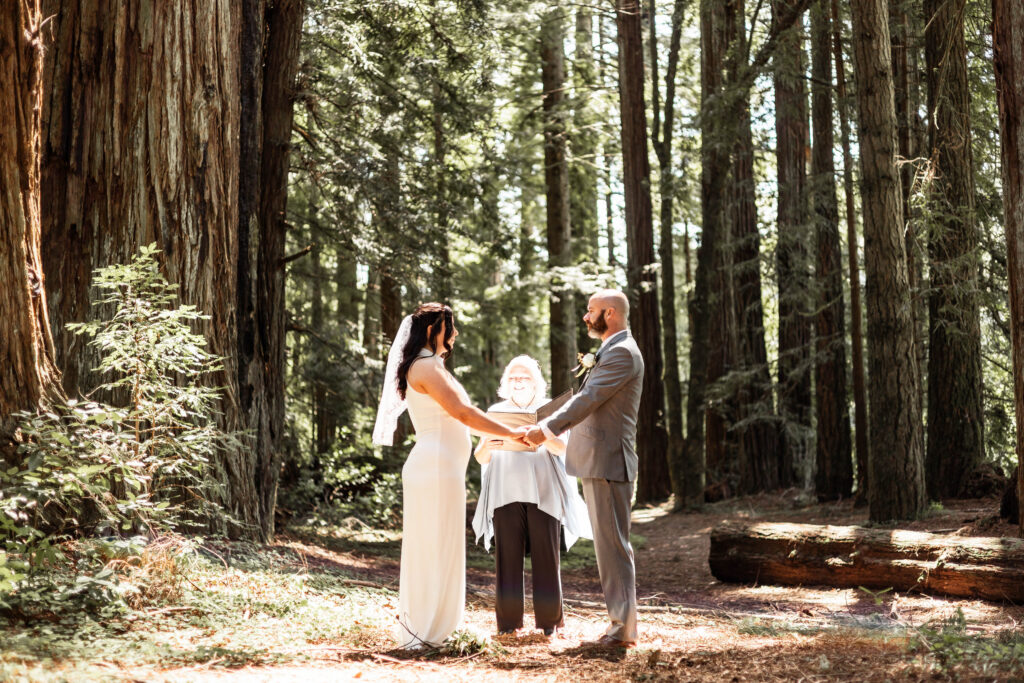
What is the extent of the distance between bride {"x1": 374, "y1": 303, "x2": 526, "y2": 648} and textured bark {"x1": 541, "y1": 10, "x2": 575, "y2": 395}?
11500 millimetres

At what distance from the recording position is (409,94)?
16.2 m

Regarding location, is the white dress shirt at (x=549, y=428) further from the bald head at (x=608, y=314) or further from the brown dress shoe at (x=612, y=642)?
the brown dress shoe at (x=612, y=642)

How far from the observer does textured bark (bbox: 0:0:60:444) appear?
6.24 m

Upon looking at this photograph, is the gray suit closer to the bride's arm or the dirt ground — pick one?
the dirt ground

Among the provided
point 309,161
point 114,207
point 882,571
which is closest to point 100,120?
point 114,207

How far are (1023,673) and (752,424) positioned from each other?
46.9 ft

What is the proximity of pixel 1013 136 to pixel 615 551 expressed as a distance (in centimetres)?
371

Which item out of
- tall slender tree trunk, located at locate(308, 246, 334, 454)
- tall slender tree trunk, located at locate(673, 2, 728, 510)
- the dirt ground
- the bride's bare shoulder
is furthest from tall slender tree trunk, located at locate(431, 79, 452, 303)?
the bride's bare shoulder

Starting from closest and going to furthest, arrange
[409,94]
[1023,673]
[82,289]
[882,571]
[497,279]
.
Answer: [1023,673], [82,289], [882,571], [409,94], [497,279]

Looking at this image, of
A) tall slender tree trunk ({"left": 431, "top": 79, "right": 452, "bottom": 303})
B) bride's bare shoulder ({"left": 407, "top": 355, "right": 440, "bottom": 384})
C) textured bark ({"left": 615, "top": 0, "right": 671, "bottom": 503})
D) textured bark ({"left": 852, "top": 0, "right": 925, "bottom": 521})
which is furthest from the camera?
textured bark ({"left": 615, "top": 0, "right": 671, "bottom": 503})

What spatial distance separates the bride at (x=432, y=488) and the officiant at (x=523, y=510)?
0.47 meters

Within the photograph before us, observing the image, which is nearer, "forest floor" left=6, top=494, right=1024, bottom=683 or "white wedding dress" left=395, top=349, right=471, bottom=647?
"forest floor" left=6, top=494, right=1024, bottom=683

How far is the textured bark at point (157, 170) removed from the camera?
7.97m

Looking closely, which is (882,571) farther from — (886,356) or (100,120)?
(100,120)
